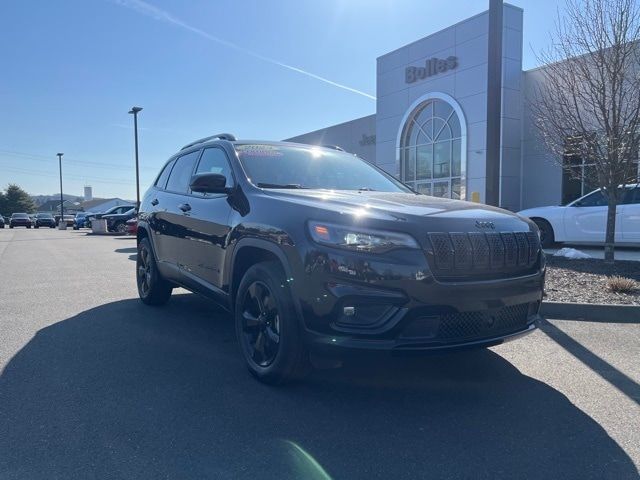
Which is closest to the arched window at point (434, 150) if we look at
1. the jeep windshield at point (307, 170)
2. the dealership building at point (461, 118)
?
the dealership building at point (461, 118)

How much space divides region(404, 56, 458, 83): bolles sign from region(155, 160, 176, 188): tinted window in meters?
15.0

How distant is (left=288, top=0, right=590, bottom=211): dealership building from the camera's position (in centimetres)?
1741

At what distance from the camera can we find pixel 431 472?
257 cm

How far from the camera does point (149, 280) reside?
20.9 ft

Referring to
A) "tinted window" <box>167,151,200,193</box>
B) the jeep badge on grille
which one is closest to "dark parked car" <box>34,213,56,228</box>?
"tinted window" <box>167,151,200,193</box>

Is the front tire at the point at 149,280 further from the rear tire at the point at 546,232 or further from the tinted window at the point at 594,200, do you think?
the tinted window at the point at 594,200

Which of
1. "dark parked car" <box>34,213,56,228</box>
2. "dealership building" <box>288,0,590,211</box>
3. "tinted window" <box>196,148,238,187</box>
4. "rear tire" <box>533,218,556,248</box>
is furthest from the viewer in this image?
"dark parked car" <box>34,213,56,228</box>

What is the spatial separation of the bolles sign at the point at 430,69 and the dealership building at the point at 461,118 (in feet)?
0.12

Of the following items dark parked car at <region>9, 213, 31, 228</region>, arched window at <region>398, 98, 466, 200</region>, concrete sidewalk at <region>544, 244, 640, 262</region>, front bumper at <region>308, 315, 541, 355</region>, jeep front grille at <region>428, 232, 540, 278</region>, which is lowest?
dark parked car at <region>9, 213, 31, 228</region>

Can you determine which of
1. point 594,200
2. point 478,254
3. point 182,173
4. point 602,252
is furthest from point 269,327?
point 602,252

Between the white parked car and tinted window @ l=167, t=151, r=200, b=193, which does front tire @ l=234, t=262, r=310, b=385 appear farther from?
the white parked car

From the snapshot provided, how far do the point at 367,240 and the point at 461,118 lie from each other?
1670 cm

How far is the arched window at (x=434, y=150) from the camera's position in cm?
1920

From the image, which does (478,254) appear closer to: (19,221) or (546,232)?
(546,232)
